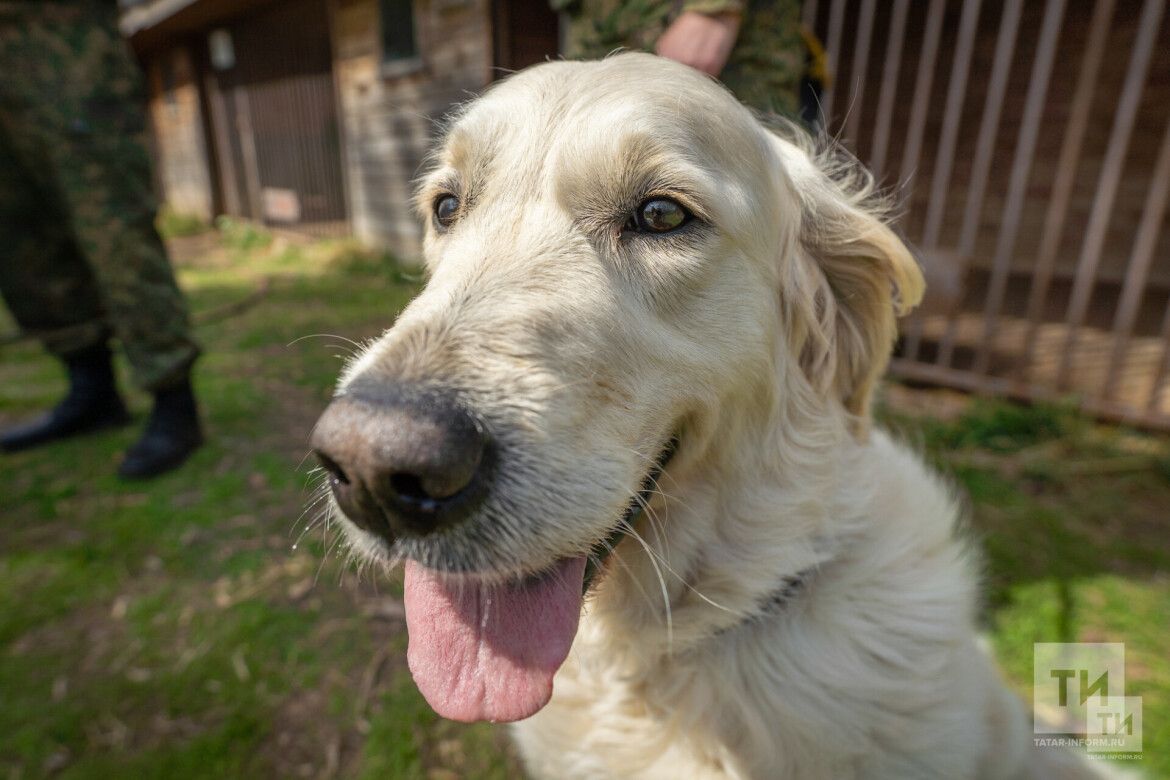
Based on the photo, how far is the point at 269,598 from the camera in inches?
106

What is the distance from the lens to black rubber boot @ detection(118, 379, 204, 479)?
3531 millimetres

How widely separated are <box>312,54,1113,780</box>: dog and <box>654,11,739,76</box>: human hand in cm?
47

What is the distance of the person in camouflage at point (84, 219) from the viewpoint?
3.04 meters

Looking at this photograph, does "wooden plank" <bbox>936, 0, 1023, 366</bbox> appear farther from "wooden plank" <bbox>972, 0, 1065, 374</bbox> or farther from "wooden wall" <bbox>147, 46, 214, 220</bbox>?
"wooden wall" <bbox>147, 46, 214, 220</bbox>

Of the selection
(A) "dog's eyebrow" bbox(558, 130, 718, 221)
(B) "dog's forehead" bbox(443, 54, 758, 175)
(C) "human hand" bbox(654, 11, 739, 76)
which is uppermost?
(C) "human hand" bbox(654, 11, 739, 76)

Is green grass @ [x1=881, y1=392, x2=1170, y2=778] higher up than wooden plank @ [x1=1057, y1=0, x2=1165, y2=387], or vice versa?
wooden plank @ [x1=1057, y1=0, x2=1165, y2=387]

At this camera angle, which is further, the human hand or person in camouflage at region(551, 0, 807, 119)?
person in camouflage at region(551, 0, 807, 119)

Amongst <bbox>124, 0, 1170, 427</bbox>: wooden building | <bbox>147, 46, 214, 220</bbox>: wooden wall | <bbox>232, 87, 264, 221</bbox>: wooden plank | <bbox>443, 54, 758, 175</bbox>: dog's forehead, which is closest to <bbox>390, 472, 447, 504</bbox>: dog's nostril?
<bbox>443, 54, 758, 175</bbox>: dog's forehead

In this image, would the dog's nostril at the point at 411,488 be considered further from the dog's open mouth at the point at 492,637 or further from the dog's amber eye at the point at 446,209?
the dog's amber eye at the point at 446,209

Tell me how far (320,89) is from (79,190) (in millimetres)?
8294

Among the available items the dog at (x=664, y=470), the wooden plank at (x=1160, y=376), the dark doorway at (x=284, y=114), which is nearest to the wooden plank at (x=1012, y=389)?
the wooden plank at (x=1160, y=376)

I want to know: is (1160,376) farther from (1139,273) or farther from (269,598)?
(269,598)

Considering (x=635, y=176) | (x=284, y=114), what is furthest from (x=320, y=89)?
(x=635, y=176)

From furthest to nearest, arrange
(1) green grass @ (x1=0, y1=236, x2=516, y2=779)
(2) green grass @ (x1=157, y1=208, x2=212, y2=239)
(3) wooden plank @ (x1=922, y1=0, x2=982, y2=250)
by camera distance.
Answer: (2) green grass @ (x1=157, y1=208, x2=212, y2=239) → (3) wooden plank @ (x1=922, y1=0, x2=982, y2=250) → (1) green grass @ (x1=0, y1=236, x2=516, y2=779)
